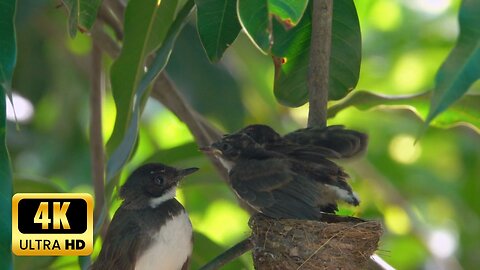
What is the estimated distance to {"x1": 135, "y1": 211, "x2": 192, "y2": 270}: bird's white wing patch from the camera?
15.0 feet

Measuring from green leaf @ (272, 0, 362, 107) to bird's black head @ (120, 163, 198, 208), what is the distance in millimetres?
540

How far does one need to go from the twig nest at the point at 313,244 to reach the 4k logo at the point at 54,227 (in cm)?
68

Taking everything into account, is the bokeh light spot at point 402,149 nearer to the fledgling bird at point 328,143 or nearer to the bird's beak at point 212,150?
the bird's beak at point 212,150

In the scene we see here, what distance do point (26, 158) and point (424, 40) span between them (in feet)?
9.63

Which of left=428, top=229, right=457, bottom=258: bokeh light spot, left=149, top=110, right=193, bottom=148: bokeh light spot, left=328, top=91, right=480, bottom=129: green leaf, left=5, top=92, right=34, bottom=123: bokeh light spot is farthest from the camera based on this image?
left=149, top=110, right=193, bottom=148: bokeh light spot

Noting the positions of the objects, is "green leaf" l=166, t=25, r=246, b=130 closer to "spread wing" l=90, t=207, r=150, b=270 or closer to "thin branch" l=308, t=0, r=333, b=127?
"spread wing" l=90, t=207, r=150, b=270

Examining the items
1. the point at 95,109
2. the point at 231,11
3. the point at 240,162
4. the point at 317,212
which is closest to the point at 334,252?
the point at 317,212

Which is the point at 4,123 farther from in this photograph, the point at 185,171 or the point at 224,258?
the point at 185,171

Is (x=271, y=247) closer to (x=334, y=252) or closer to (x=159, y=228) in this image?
(x=334, y=252)

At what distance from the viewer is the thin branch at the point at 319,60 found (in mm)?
4219

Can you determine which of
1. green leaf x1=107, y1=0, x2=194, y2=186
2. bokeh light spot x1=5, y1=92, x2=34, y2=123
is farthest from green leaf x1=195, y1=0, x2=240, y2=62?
bokeh light spot x1=5, y1=92, x2=34, y2=123

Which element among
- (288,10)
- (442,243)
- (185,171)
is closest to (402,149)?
(442,243)

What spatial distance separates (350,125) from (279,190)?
4.04 metres

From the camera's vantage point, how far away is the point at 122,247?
459 cm
